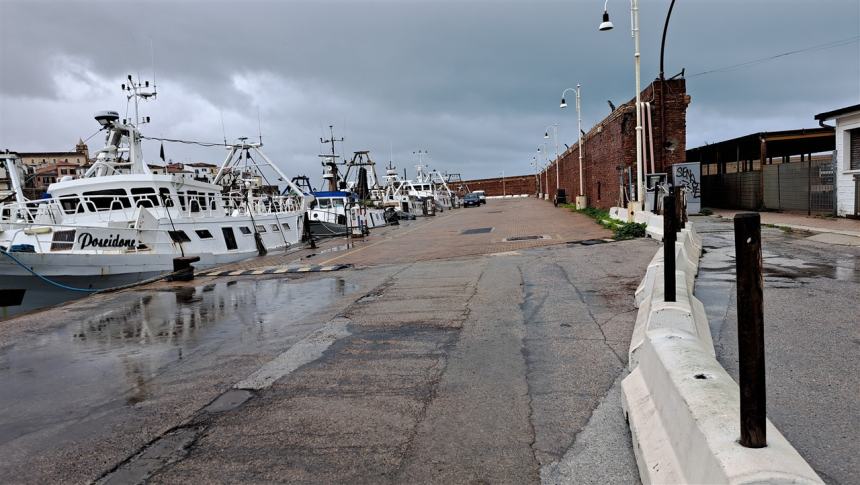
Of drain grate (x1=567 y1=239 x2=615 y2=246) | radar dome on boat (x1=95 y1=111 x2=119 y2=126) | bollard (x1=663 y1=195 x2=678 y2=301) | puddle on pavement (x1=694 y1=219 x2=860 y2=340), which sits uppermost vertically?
radar dome on boat (x1=95 y1=111 x2=119 y2=126)

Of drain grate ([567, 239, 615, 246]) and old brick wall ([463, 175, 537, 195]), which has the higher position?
old brick wall ([463, 175, 537, 195])

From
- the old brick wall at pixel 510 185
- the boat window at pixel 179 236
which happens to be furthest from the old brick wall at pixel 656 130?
the old brick wall at pixel 510 185

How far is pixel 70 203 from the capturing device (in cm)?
2230

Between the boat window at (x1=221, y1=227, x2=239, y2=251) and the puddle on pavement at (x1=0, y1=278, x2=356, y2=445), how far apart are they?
12.1 meters

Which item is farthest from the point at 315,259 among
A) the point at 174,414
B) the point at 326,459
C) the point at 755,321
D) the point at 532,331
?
the point at 755,321

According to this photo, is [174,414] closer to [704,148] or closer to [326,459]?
[326,459]

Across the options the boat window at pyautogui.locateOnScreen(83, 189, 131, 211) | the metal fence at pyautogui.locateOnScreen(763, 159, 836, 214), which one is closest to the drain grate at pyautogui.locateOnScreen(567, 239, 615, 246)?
the metal fence at pyautogui.locateOnScreen(763, 159, 836, 214)

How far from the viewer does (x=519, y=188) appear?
128875mm

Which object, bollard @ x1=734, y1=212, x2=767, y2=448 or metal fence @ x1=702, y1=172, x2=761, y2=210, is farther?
metal fence @ x1=702, y1=172, x2=761, y2=210

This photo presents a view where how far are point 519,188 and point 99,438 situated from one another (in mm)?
127317

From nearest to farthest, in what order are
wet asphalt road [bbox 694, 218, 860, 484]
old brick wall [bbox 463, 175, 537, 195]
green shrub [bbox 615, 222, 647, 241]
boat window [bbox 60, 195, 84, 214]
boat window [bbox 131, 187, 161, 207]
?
1. wet asphalt road [bbox 694, 218, 860, 484]
2. green shrub [bbox 615, 222, 647, 241]
3. boat window [bbox 60, 195, 84, 214]
4. boat window [bbox 131, 187, 161, 207]
5. old brick wall [bbox 463, 175, 537, 195]

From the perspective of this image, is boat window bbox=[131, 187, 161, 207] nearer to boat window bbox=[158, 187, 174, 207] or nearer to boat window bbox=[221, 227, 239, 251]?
boat window bbox=[158, 187, 174, 207]

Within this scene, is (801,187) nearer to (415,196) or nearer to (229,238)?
(229,238)

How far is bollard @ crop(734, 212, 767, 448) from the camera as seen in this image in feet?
8.07
